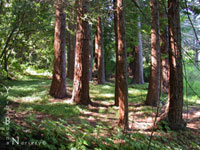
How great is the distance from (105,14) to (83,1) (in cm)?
121

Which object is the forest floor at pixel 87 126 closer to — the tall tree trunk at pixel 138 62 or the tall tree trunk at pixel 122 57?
the tall tree trunk at pixel 122 57

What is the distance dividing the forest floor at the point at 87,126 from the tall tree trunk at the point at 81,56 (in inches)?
22.9

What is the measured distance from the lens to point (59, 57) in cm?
891

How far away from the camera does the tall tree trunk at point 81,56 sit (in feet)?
24.8

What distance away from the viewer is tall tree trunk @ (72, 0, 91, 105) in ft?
24.8

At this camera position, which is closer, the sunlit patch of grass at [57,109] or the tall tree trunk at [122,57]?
the tall tree trunk at [122,57]

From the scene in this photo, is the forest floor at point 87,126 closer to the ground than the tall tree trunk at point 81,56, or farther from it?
closer to the ground

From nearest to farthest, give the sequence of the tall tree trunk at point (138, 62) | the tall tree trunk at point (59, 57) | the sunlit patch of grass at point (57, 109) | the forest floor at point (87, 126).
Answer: the forest floor at point (87, 126)
the sunlit patch of grass at point (57, 109)
the tall tree trunk at point (59, 57)
the tall tree trunk at point (138, 62)

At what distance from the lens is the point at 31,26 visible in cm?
877

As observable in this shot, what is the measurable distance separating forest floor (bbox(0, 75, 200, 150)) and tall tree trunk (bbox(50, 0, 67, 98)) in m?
0.51

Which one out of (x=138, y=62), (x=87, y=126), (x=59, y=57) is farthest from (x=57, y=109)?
(x=138, y=62)

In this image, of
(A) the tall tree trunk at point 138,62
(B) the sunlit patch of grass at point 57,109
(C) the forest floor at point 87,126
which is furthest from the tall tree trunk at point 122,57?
(A) the tall tree trunk at point 138,62

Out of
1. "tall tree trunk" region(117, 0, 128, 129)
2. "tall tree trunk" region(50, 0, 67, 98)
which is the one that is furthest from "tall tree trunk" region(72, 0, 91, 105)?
"tall tree trunk" region(117, 0, 128, 129)

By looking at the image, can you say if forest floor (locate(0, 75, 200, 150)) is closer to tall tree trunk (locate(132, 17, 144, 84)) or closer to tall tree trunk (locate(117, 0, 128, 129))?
tall tree trunk (locate(117, 0, 128, 129))
